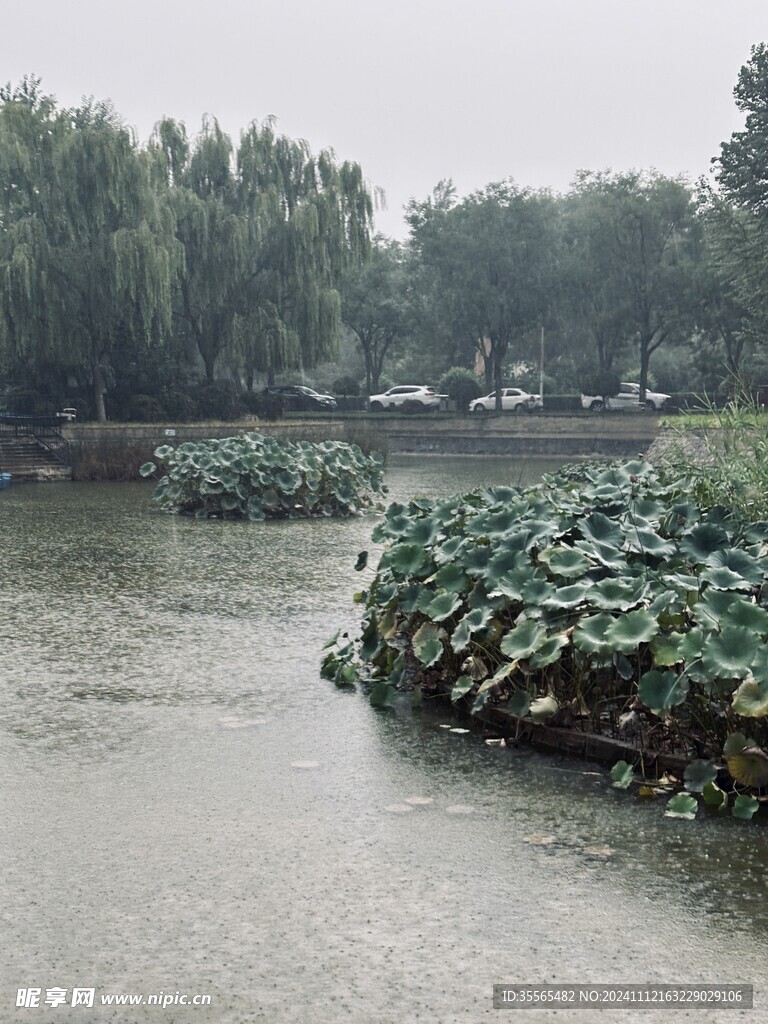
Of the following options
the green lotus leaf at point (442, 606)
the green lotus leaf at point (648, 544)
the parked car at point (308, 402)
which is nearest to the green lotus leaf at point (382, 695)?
the green lotus leaf at point (442, 606)

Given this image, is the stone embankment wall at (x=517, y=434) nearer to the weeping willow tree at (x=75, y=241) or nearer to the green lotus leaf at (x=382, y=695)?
the weeping willow tree at (x=75, y=241)

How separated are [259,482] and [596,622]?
1114 centimetres

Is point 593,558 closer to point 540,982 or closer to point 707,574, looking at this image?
point 707,574

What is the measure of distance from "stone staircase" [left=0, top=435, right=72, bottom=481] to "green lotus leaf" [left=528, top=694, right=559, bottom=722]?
20845 mm

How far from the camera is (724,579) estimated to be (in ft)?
16.2

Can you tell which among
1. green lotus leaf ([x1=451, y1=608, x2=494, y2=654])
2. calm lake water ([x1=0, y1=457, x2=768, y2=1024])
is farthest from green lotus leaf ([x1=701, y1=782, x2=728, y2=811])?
green lotus leaf ([x1=451, y1=608, x2=494, y2=654])

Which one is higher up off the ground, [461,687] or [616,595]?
[616,595]

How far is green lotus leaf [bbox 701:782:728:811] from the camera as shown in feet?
13.6

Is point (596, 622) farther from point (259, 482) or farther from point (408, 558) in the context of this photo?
point (259, 482)

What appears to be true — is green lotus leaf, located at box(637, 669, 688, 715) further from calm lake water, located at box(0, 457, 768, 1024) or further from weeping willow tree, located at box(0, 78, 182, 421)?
weeping willow tree, located at box(0, 78, 182, 421)

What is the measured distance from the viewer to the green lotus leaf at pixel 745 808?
4086 millimetres

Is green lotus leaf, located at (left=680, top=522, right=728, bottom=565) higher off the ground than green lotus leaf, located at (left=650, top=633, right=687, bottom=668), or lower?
higher

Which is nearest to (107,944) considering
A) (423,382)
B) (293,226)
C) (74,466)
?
(74,466)

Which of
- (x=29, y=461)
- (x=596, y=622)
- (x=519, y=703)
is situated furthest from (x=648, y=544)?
(x=29, y=461)
